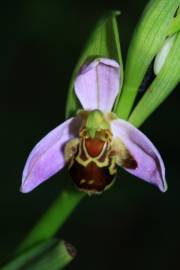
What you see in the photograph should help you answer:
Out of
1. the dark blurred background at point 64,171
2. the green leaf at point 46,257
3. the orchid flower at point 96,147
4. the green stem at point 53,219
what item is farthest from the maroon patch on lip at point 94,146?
the dark blurred background at point 64,171

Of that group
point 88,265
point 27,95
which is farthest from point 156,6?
point 27,95

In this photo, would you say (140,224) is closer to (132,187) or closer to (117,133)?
(132,187)

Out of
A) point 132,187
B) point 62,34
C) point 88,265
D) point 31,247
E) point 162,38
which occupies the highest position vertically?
point 162,38

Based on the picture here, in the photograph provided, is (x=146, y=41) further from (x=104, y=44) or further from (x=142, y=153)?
(x=142, y=153)

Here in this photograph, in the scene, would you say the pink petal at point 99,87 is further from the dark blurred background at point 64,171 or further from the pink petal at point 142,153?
the dark blurred background at point 64,171

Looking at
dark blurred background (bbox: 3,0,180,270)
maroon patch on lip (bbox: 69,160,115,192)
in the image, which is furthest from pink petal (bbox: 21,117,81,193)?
dark blurred background (bbox: 3,0,180,270)

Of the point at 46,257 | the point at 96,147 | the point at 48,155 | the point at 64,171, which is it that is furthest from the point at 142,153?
the point at 64,171
